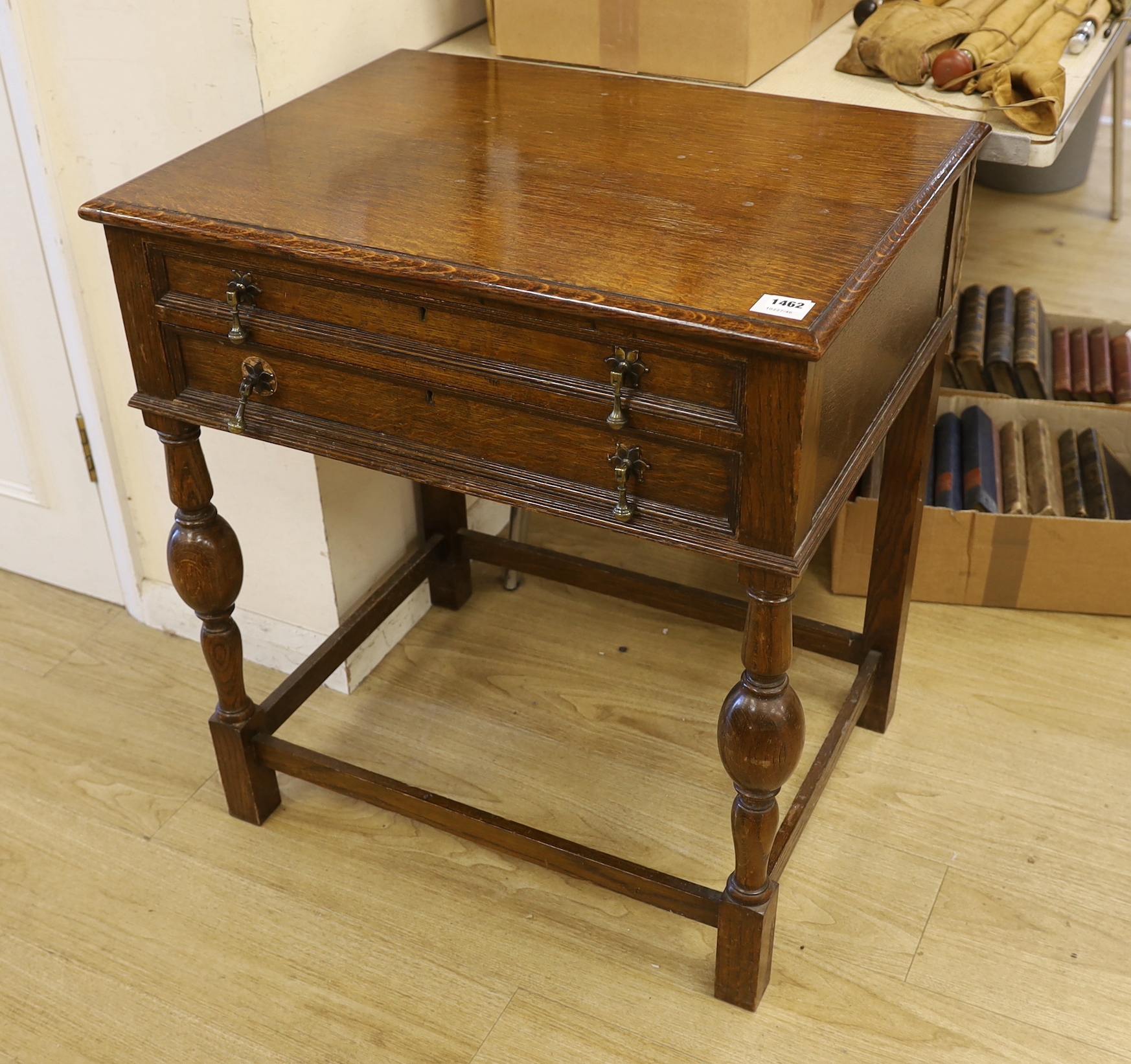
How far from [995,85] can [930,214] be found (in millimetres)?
444

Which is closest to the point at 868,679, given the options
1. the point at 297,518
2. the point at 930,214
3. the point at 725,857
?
the point at 725,857

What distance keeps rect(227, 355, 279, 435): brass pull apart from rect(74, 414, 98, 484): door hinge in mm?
762

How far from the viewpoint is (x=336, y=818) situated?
71.6 inches

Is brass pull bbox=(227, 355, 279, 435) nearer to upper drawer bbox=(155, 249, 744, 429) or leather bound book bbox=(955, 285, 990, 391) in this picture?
upper drawer bbox=(155, 249, 744, 429)

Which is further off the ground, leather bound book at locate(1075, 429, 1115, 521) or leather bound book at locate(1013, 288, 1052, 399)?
leather bound book at locate(1013, 288, 1052, 399)

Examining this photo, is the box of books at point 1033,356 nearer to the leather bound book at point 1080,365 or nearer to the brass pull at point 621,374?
the leather bound book at point 1080,365

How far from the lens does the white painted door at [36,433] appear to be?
73.9 inches

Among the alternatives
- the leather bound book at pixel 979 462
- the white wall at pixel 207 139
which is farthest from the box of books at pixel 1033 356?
the white wall at pixel 207 139

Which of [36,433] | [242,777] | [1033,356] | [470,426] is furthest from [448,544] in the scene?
[1033,356]

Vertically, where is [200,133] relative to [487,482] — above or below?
above

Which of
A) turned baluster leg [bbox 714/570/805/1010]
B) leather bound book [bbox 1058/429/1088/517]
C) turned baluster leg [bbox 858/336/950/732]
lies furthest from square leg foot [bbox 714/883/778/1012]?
leather bound book [bbox 1058/429/1088/517]

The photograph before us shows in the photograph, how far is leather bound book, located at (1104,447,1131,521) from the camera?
2.23m

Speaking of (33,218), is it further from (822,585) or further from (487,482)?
(822,585)

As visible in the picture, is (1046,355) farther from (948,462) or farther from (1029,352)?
(948,462)
